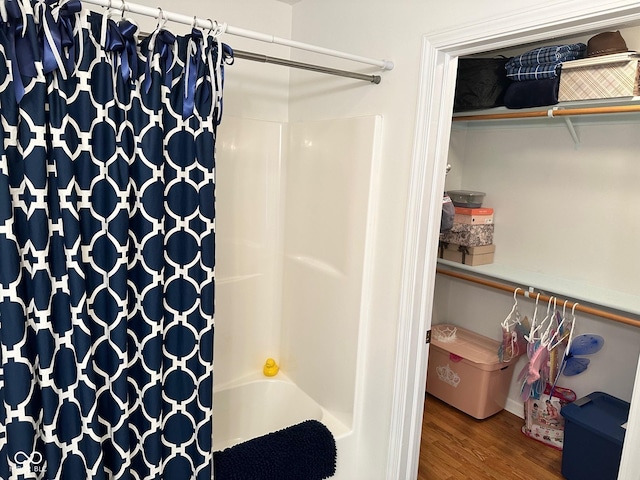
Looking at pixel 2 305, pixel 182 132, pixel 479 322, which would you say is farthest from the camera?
pixel 479 322

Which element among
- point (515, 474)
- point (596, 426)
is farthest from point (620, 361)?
point (515, 474)

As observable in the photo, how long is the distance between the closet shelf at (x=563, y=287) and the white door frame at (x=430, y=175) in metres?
1.02

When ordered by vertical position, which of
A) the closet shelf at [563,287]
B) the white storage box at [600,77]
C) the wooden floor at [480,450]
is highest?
the white storage box at [600,77]

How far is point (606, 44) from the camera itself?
212cm

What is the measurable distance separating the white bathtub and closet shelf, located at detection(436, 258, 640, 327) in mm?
1252

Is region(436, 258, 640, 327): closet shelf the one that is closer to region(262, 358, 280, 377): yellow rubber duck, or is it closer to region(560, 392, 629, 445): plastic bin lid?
region(560, 392, 629, 445): plastic bin lid

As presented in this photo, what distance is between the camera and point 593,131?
2549 millimetres

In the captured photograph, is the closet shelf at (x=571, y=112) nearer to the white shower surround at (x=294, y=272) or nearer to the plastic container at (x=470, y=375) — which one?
the white shower surround at (x=294, y=272)

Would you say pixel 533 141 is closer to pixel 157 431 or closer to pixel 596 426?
pixel 596 426

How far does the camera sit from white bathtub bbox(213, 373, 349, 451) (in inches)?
92.0

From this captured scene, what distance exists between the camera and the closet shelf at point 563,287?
2.25 meters

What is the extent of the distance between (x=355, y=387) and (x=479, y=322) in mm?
1500

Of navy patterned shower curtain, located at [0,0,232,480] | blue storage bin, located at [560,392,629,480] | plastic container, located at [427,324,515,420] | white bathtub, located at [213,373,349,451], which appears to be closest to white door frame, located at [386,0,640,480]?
white bathtub, located at [213,373,349,451]

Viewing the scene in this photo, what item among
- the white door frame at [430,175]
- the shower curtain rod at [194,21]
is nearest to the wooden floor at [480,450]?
the white door frame at [430,175]
